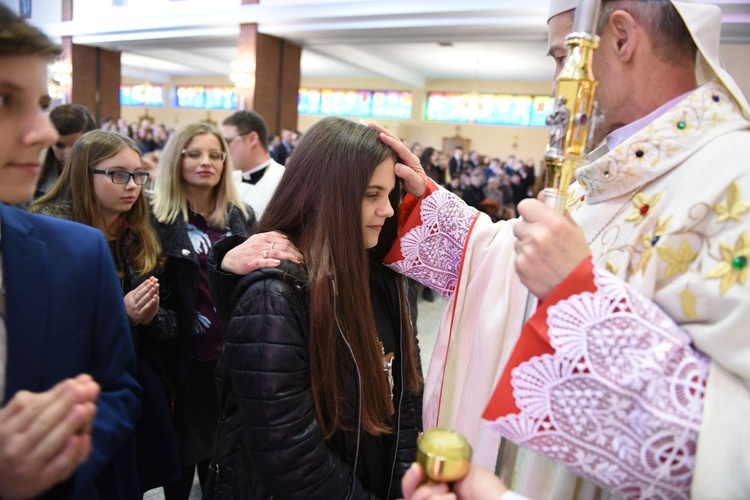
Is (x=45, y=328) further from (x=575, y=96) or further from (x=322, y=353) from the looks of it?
(x=575, y=96)

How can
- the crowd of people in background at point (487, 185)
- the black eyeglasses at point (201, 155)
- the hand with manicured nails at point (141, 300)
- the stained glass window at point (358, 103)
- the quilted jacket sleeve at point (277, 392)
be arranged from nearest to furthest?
the quilted jacket sleeve at point (277, 392) < the hand with manicured nails at point (141, 300) < the black eyeglasses at point (201, 155) < the crowd of people in background at point (487, 185) < the stained glass window at point (358, 103)

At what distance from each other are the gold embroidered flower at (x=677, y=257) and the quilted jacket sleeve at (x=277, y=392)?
81 centimetres

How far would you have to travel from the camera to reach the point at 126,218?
7.22 feet

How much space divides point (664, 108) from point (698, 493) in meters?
0.72

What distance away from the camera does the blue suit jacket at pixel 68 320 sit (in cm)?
97

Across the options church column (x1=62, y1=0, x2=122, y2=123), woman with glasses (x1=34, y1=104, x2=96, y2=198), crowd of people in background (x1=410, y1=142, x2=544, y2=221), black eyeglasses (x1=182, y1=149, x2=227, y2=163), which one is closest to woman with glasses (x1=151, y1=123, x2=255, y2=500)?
black eyeglasses (x1=182, y1=149, x2=227, y2=163)

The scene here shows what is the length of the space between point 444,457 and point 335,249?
0.75 metres

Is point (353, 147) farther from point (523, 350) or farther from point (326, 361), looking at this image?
point (523, 350)

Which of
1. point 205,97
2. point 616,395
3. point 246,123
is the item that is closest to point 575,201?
point 616,395

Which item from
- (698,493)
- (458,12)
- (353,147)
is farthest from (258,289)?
(458,12)

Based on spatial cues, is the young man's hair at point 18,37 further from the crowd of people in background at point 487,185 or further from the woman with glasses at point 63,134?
the crowd of people in background at point 487,185

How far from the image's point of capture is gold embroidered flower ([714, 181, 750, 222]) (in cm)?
84

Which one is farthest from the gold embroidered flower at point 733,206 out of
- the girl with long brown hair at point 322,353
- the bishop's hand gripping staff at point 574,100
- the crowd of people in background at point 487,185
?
the crowd of people in background at point 487,185

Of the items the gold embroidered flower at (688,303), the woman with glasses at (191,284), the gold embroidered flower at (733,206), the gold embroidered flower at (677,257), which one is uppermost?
the gold embroidered flower at (733,206)
